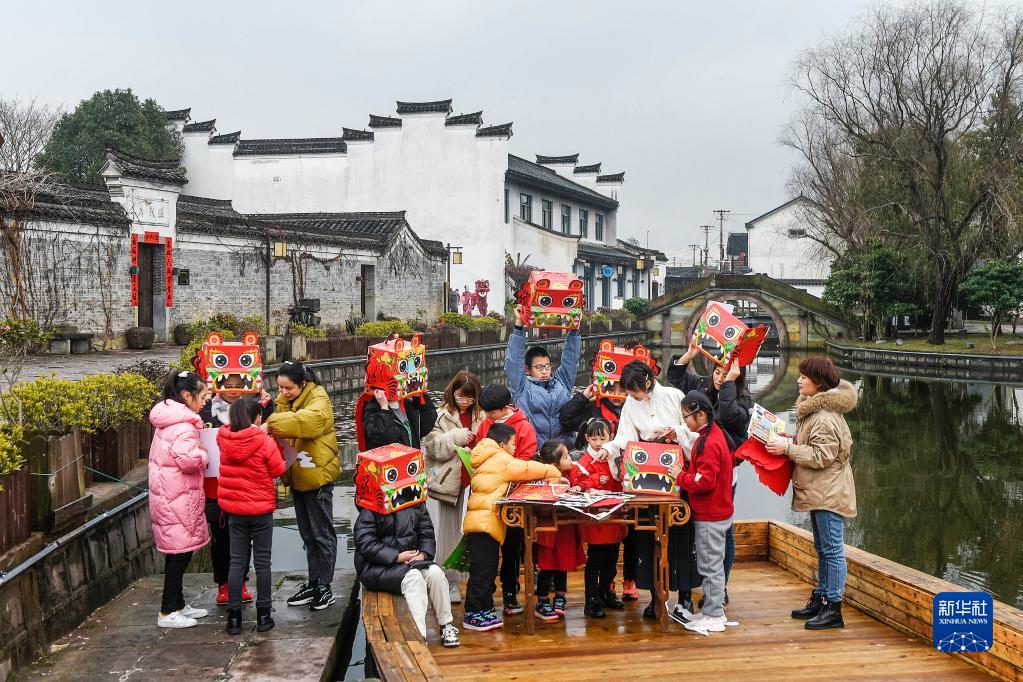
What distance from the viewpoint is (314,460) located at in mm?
5391

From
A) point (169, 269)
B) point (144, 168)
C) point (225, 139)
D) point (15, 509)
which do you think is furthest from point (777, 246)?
point (15, 509)

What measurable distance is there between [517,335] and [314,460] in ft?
5.87

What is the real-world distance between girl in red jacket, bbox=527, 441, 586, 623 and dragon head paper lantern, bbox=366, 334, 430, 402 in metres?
1.11

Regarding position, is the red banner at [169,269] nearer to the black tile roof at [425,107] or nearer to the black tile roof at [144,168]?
the black tile roof at [144,168]

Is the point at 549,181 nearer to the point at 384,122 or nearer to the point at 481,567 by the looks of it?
the point at 384,122

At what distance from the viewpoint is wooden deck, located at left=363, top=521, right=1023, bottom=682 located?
14.4 ft

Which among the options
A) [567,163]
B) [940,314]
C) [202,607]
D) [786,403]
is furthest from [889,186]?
[202,607]

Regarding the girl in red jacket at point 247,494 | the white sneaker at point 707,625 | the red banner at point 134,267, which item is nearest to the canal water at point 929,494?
the girl in red jacket at point 247,494

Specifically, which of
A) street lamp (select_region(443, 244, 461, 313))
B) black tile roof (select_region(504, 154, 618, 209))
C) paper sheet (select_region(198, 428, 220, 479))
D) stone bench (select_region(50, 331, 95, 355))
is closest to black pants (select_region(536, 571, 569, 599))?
paper sheet (select_region(198, 428, 220, 479))

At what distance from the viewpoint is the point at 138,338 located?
18.2 m

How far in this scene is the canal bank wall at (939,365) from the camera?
24266mm

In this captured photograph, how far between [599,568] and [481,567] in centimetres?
72

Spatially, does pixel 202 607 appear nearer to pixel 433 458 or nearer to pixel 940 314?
pixel 433 458

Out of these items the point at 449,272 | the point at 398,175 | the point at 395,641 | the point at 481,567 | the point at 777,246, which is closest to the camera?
the point at 395,641
